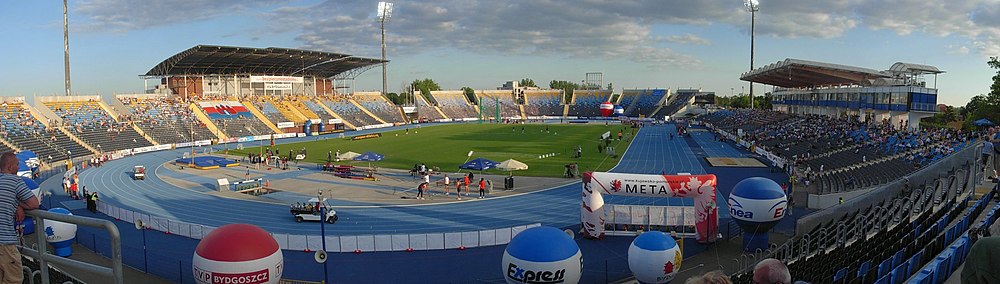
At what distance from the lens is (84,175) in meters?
39.1

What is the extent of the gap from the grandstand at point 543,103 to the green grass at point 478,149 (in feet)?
165

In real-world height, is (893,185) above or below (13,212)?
below

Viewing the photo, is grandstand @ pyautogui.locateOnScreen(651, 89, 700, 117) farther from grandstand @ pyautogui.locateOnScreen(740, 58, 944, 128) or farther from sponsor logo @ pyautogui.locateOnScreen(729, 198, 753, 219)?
sponsor logo @ pyautogui.locateOnScreen(729, 198, 753, 219)

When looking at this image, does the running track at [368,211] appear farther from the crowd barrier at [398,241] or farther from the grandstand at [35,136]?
the grandstand at [35,136]

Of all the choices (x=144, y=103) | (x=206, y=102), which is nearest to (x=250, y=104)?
(x=206, y=102)

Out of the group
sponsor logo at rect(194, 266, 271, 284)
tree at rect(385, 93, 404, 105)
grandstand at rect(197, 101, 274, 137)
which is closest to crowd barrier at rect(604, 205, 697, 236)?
sponsor logo at rect(194, 266, 271, 284)

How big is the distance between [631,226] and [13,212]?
62.3 ft

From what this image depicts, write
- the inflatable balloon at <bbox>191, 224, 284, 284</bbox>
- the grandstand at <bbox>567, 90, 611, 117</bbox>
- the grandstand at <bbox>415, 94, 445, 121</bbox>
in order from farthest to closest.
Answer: the grandstand at <bbox>567, 90, 611, 117</bbox>, the grandstand at <bbox>415, 94, 445, 121</bbox>, the inflatable balloon at <bbox>191, 224, 284, 284</bbox>

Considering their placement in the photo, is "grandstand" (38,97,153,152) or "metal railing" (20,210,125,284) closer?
"metal railing" (20,210,125,284)

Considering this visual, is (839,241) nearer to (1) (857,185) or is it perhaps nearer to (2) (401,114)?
(1) (857,185)

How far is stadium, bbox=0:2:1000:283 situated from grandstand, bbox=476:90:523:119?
47.0 metres

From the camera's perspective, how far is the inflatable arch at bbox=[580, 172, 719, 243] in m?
19.9

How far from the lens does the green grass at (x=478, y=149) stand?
42.5 metres

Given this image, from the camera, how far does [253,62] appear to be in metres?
82.2
